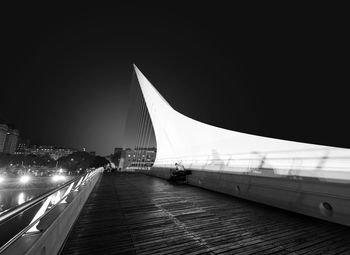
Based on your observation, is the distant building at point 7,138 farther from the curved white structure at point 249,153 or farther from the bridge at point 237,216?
the bridge at point 237,216

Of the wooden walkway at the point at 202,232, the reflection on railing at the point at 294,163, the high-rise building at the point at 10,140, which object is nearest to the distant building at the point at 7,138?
the high-rise building at the point at 10,140

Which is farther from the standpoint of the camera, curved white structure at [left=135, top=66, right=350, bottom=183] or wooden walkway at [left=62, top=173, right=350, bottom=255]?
curved white structure at [left=135, top=66, right=350, bottom=183]

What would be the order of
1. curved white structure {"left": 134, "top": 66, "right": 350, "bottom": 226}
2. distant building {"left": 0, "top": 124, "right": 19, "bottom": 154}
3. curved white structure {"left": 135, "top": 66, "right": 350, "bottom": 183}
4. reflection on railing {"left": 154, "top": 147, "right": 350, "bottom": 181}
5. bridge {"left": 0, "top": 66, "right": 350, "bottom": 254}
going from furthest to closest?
distant building {"left": 0, "top": 124, "right": 19, "bottom": 154}, curved white structure {"left": 135, "top": 66, "right": 350, "bottom": 183}, reflection on railing {"left": 154, "top": 147, "right": 350, "bottom": 181}, curved white structure {"left": 134, "top": 66, "right": 350, "bottom": 226}, bridge {"left": 0, "top": 66, "right": 350, "bottom": 254}

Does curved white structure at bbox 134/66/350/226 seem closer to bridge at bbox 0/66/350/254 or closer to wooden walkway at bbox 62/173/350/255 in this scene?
bridge at bbox 0/66/350/254

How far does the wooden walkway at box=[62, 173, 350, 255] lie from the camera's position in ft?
8.83

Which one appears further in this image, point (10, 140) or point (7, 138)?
point (10, 140)

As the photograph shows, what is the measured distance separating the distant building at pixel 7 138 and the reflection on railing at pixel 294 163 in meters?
181

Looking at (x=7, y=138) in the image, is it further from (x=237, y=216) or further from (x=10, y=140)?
(x=237, y=216)

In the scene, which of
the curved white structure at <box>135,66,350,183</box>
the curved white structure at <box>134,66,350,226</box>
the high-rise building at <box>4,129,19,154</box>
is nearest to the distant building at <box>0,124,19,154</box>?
the high-rise building at <box>4,129,19,154</box>

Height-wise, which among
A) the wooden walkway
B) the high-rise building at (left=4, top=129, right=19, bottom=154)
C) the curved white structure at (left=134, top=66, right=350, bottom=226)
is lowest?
the wooden walkway

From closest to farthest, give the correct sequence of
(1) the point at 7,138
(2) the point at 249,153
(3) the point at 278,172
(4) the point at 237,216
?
1. (4) the point at 237,216
2. (3) the point at 278,172
3. (2) the point at 249,153
4. (1) the point at 7,138

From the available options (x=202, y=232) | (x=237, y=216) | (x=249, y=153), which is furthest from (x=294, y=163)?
(x=202, y=232)

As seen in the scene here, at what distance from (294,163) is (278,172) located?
507mm

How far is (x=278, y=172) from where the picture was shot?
18.3ft
